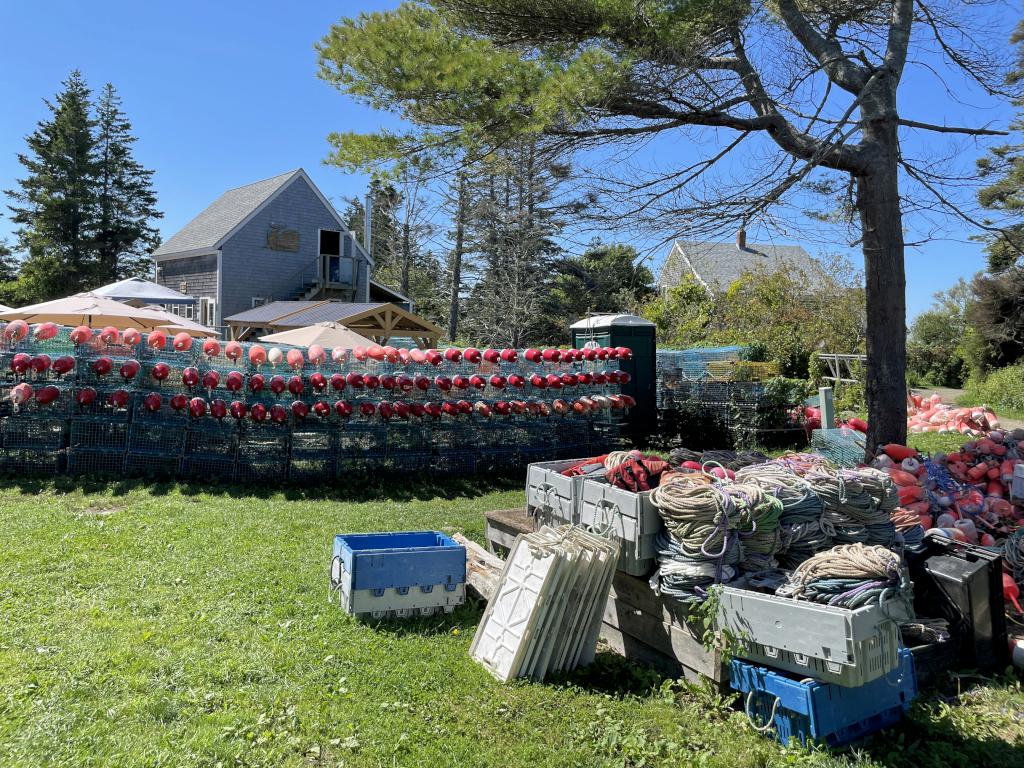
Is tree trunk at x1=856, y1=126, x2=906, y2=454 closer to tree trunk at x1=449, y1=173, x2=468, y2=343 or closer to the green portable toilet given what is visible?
the green portable toilet

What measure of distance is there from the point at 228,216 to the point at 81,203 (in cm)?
1883

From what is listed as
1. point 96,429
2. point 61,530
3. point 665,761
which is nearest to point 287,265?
point 96,429

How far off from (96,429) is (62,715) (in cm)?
597

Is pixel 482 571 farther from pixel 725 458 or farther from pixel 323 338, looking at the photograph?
pixel 323 338

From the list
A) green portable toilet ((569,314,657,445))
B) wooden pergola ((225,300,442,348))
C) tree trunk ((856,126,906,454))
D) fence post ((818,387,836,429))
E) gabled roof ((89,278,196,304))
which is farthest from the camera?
wooden pergola ((225,300,442,348))

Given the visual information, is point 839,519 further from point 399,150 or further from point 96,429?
point 96,429

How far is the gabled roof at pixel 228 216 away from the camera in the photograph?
25391mm

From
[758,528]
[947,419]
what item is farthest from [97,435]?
[947,419]

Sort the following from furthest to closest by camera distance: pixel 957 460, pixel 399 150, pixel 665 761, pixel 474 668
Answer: pixel 399 150
pixel 957 460
pixel 474 668
pixel 665 761

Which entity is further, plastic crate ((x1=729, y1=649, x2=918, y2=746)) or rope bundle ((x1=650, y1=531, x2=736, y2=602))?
rope bundle ((x1=650, y1=531, x2=736, y2=602))

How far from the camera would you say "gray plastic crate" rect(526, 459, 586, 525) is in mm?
4691

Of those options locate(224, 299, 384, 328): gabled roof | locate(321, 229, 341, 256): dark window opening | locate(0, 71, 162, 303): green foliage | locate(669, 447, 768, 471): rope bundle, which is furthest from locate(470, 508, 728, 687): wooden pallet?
locate(0, 71, 162, 303): green foliage

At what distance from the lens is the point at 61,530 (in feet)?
20.6

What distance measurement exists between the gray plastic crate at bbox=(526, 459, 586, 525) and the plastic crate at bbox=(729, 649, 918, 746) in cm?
148
